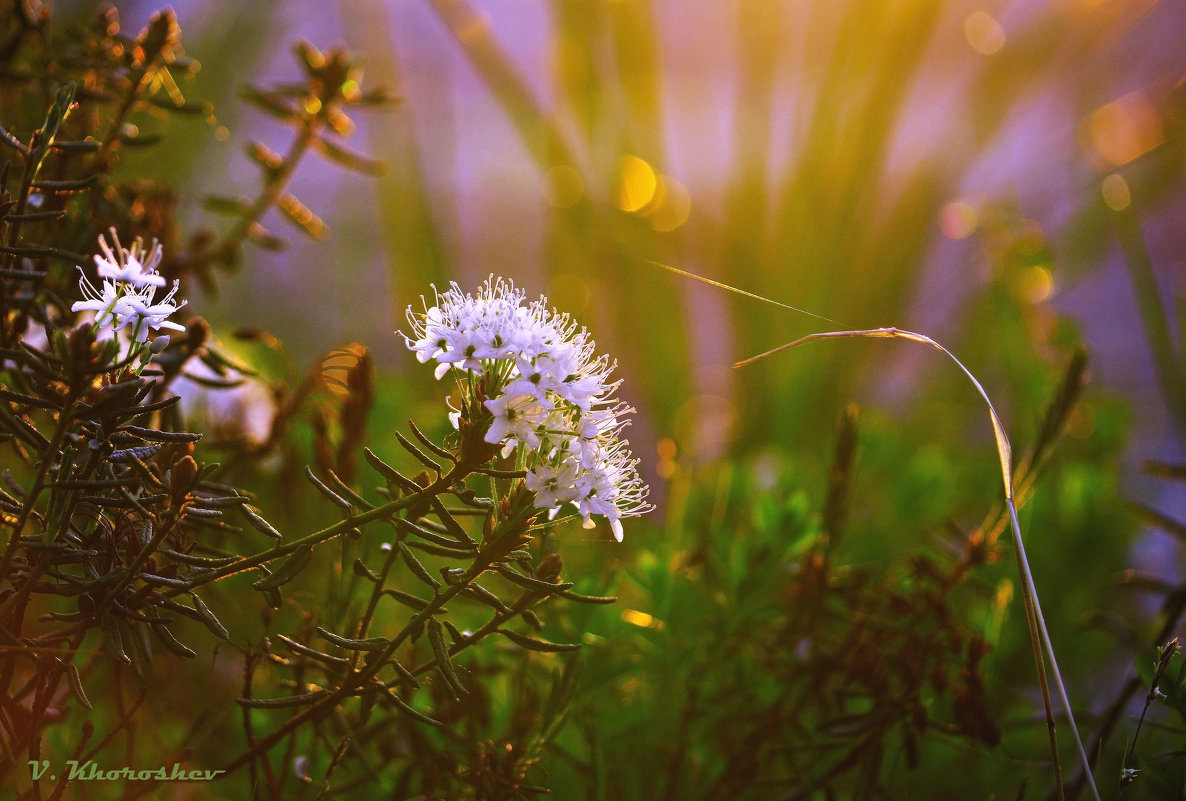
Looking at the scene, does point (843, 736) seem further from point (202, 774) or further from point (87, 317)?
point (87, 317)

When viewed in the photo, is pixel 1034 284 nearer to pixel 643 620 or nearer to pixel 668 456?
pixel 668 456

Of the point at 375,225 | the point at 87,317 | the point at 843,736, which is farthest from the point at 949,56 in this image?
the point at 87,317

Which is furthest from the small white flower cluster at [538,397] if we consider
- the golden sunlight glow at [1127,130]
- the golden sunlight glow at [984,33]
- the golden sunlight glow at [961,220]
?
the golden sunlight glow at [984,33]

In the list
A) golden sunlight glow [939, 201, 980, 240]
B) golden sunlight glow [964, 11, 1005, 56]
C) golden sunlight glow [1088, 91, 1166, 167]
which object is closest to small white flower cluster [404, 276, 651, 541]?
golden sunlight glow [939, 201, 980, 240]

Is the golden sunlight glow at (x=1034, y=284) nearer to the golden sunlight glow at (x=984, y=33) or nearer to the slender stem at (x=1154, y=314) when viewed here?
the slender stem at (x=1154, y=314)

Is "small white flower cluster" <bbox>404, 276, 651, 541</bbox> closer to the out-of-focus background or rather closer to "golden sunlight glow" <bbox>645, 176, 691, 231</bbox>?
the out-of-focus background
